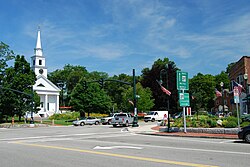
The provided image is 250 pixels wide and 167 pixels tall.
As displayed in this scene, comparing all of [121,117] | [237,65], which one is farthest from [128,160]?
[237,65]

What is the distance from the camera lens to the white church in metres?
81.0

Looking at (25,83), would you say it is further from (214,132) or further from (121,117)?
(214,132)

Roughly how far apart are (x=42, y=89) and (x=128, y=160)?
73.8 meters

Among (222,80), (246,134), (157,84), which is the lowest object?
(246,134)

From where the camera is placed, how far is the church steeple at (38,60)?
274 ft

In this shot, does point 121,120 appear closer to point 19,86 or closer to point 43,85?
point 19,86

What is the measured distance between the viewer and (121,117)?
36.7 metres

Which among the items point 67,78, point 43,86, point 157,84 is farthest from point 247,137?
point 67,78

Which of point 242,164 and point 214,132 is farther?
point 214,132

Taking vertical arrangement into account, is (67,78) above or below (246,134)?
above

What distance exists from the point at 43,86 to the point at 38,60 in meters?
7.99

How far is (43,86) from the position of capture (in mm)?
81875

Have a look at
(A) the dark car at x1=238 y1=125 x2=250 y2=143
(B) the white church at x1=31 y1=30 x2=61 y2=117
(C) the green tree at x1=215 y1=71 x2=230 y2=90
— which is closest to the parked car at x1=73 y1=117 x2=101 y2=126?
(A) the dark car at x1=238 y1=125 x2=250 y2=143

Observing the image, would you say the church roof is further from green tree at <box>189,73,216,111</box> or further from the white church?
green tree at <box>189,73,216,111</box>
